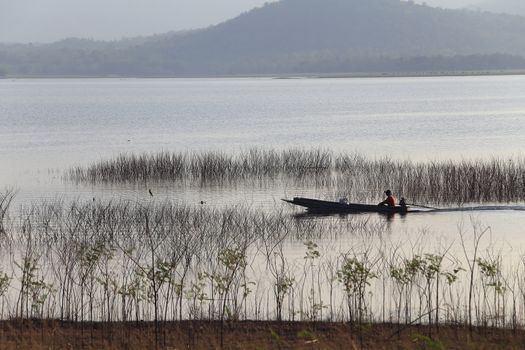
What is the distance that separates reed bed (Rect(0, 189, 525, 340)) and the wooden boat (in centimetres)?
63

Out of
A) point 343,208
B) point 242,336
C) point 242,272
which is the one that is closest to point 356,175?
point 343,208

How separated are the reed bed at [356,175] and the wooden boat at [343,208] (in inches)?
107

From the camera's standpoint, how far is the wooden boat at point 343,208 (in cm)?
2634

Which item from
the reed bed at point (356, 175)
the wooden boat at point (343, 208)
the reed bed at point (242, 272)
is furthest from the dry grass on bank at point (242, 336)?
the reed bed at point (356, 175)

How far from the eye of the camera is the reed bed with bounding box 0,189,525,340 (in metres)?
14.6

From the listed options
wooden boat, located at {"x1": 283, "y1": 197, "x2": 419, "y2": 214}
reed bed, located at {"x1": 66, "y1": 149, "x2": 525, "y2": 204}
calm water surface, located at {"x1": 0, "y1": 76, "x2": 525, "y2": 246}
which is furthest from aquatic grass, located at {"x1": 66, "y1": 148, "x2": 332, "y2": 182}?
wooden boat, located at {"x1": 283, "y1": 197, "x2": 419, "y2": 214}

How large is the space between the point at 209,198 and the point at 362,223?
22.4ft

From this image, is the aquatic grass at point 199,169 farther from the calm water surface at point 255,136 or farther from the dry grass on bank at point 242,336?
the dry grass on bank at point 242,336

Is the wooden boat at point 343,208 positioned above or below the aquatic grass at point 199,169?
below

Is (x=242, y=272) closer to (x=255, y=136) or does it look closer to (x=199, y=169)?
(x=199, y=169)

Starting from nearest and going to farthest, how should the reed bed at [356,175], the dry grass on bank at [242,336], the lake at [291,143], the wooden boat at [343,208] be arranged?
the dry grass on bank at [242,336]
the lake at [291,143]
the wooden boat at [343,208]
the reed bed at [356,175]

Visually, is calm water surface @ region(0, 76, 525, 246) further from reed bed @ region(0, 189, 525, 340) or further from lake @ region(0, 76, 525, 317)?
reed bed @ region(0, 189, 525, 340)

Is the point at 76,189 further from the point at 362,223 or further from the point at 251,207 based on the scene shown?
the point at 362,223

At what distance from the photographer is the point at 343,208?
26656mm
